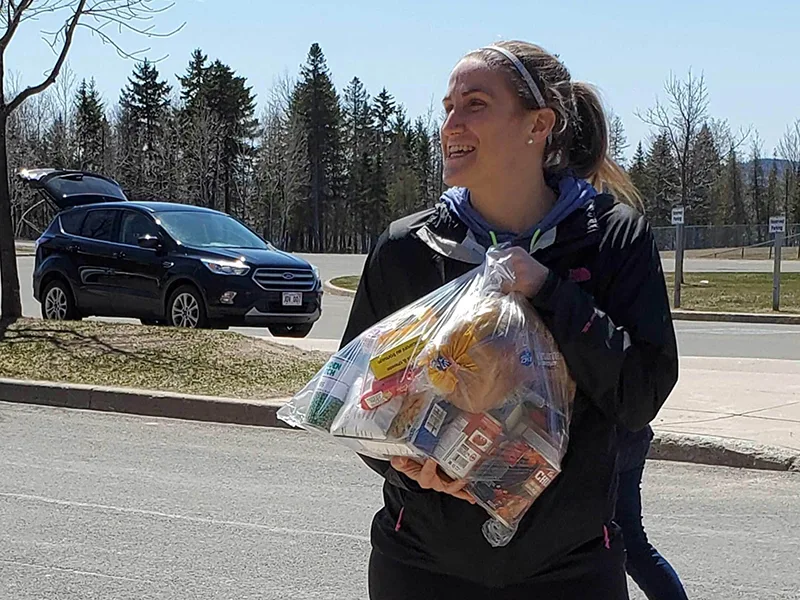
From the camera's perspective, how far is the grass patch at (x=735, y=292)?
72.0ft

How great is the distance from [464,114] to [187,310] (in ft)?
38.0

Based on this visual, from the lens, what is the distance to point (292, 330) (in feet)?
47.7

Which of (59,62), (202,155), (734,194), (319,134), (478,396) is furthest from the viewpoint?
(734,194)

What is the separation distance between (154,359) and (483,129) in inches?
333

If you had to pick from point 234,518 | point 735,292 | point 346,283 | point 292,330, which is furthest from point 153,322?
point 735,292

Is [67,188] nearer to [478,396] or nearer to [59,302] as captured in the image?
[59,302]

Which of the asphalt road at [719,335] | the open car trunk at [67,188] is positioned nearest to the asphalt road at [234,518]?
the asphalt road at [719,335]

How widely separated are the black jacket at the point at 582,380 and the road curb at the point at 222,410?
5.31 m

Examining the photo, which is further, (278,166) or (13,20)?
(278,166)

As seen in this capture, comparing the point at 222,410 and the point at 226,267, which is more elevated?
the point at 226,267

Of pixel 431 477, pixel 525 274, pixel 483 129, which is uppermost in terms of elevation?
pixel 483 129

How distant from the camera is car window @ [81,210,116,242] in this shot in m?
14.4

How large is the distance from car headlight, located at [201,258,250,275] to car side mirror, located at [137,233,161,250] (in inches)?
33.2

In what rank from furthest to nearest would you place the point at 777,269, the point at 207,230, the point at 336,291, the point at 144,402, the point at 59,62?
the point at 336,291
the point at 777,269
the point at 207,230
the point at 59,62
the point at 144,402
